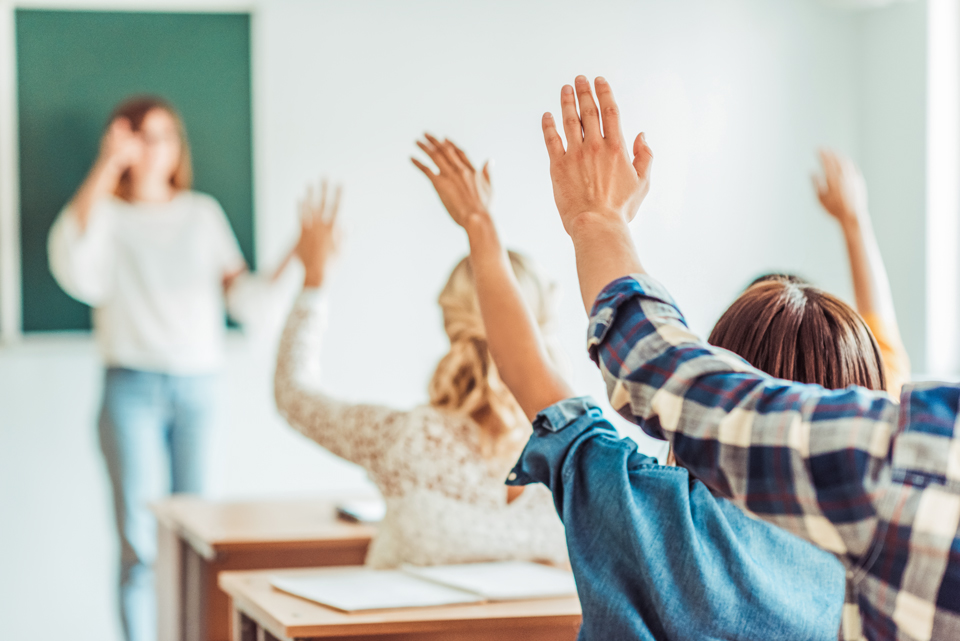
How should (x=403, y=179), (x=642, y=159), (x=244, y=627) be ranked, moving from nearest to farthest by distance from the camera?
(x=642, y=159) → (x=244, y=627) → (x=403, y=179)

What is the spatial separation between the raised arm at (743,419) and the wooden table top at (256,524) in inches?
58.3

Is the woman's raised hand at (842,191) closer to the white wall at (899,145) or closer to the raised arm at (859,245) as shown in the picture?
the raised arm at (859,245)

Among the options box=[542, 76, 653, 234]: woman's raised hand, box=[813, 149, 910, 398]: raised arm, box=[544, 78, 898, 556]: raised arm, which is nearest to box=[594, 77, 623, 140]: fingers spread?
box=[542, 76, 653, 234]: woman's raised hand

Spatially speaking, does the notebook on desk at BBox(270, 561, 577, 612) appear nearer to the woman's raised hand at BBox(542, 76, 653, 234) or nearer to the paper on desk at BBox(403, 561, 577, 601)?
the paper on desk at BBox(403, 561, 577, 601)

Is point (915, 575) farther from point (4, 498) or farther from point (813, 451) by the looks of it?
point (4, 498)

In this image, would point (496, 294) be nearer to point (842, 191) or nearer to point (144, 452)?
point (842, 191)

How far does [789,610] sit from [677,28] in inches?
121

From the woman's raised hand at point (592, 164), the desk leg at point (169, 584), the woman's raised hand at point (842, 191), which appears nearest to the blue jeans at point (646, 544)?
the woman's raised hand at point (592, 164)

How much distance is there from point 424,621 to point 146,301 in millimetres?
2405

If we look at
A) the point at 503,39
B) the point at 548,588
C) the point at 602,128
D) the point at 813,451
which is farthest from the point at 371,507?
the point at 503,39

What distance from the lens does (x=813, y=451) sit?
497 mm

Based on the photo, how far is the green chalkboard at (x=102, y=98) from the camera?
137 inches

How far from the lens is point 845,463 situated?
489 mm

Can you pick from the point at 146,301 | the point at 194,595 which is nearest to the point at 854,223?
the point at 194,595
